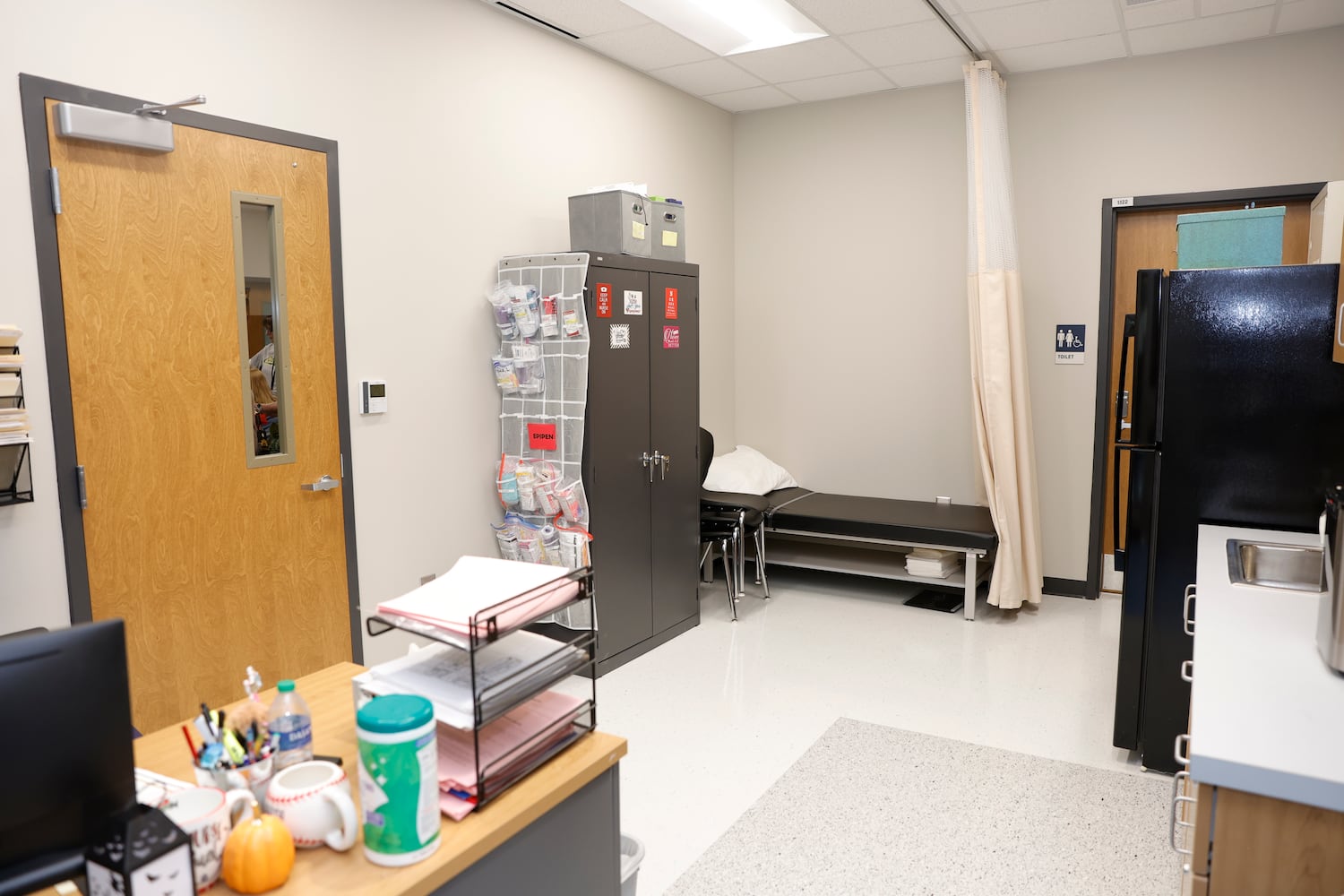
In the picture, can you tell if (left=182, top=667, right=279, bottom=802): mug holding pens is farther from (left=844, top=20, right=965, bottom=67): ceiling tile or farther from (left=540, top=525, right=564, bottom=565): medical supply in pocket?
(left=844, top=20, right=965, bottom=67): ceiling tile

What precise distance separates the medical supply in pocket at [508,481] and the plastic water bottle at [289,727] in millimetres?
2534

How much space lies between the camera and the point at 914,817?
2.82 meters

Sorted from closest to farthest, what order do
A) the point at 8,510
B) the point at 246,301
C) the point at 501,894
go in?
1. the point at 501,894
2. the point at 8,510
3. the point at 246,301

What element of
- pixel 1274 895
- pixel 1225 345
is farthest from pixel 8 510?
pixel 1225 345

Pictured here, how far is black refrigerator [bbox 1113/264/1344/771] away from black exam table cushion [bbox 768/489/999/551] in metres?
1.64

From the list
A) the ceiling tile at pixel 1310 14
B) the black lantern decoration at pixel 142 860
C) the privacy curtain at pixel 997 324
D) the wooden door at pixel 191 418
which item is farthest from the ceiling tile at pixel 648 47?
the black lantern decoration at pixel 142 860

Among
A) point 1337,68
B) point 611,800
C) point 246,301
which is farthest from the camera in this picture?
point 1337,68

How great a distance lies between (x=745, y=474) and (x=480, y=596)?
4.06 m

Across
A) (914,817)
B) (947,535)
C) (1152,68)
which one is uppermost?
(1152,68)

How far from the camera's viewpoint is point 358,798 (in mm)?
1430

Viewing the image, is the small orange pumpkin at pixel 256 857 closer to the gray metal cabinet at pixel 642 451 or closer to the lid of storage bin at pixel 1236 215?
the gray metal cabinet at pixel 642 451

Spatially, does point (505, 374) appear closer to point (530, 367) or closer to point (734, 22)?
point (530, 367)

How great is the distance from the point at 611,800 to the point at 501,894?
286 mm

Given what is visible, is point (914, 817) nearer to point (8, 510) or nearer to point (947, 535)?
point (947, 535)
